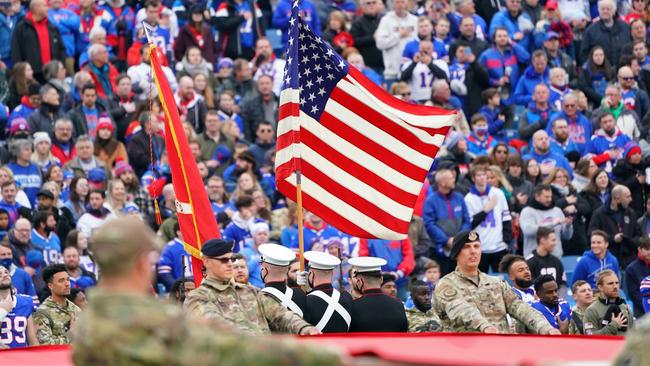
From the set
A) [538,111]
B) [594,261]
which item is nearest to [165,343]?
[594,261]

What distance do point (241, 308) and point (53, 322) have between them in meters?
3.98

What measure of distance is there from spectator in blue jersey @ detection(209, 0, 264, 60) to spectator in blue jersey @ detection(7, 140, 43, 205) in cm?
618

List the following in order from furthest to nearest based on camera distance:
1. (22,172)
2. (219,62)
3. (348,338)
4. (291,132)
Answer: (219,62), (22,172), (291,132), (348,338)

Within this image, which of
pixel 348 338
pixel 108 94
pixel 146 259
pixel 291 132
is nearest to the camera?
pixel 146 259

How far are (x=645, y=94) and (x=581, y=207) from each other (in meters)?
4.30

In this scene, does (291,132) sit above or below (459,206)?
above

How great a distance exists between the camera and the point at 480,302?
14.1m

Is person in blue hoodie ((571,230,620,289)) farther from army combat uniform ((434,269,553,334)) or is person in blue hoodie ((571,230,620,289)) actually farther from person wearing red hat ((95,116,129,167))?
person wearing red hat ((95,116,129,167))

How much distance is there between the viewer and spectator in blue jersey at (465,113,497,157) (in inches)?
930

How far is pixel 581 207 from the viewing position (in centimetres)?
2175

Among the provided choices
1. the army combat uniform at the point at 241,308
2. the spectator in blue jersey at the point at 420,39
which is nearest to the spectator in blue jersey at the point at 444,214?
the spectator in blue jersey at the point at 420,39

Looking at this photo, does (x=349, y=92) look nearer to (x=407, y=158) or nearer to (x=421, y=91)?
(x=407, y=158)

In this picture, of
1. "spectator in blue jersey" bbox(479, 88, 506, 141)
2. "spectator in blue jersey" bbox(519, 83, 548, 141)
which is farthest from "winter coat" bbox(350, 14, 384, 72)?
"spectator in blue jersey" bbox(519, 83, 548, 141)

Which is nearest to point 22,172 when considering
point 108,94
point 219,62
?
point 108,94
